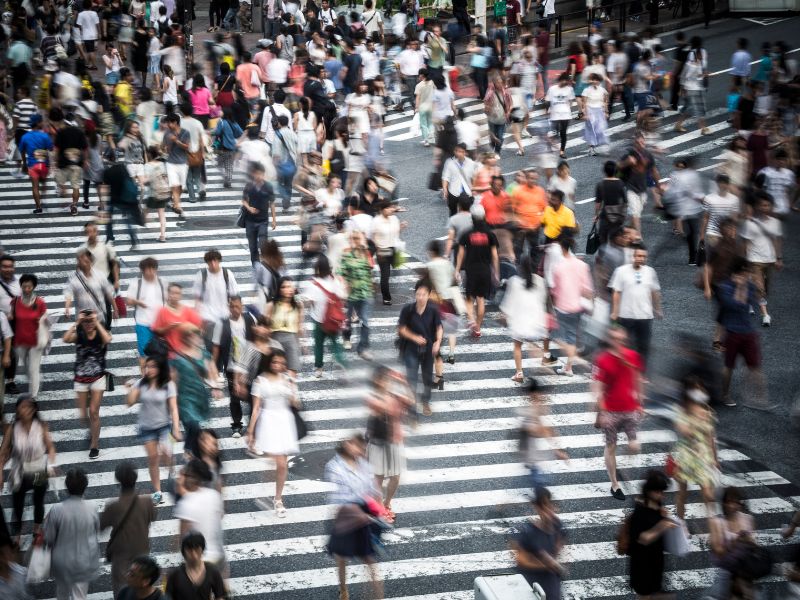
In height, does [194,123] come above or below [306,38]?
below

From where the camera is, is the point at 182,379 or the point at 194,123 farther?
the point at 194,123

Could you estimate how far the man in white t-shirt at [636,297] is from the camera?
12.7 m

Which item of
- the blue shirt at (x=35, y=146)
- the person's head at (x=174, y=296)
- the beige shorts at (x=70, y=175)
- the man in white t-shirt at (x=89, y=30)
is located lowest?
the person's head at (x=174, y=296)

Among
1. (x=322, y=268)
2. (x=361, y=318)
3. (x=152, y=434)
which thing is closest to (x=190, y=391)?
(x=152, y=434)

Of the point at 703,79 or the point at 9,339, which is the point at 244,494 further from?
the point at 703,79

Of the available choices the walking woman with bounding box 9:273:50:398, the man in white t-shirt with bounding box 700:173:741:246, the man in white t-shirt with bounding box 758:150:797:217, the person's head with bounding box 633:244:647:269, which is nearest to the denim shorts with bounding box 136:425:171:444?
the walking woman with bounding box 9:273:50:398

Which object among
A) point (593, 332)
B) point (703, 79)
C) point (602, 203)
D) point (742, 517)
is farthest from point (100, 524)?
point (703, 79)

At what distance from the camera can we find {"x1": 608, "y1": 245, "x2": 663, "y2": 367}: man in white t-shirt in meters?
12.7

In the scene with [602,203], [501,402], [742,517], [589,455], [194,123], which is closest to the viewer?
[742,517]

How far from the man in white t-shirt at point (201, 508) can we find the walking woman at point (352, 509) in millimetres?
920

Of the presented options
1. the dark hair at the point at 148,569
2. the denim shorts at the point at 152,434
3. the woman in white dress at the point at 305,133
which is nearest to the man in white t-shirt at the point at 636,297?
the denim shorts at the point at 152,434

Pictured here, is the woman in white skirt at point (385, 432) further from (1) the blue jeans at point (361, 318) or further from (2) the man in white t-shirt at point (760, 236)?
(2) the man in white t-shirt at point (760, 236)

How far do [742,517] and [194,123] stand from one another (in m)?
13.1

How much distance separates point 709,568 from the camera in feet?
32.5
